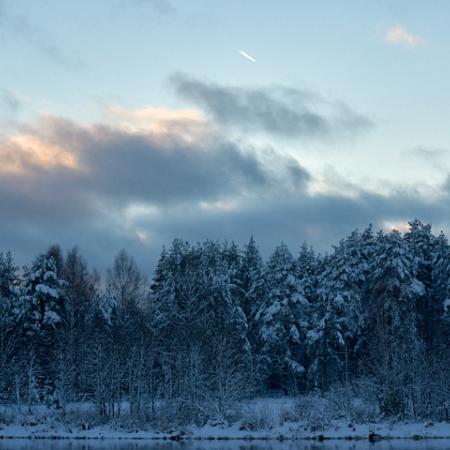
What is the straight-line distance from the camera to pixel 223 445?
46.2 m

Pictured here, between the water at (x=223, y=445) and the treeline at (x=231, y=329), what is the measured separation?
7466mm

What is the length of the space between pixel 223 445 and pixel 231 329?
82.8 ft

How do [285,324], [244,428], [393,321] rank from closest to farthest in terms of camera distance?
[244,428] < [393,321] < [285,324]

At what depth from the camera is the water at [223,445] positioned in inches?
1677

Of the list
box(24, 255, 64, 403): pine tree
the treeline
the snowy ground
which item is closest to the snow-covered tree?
the treeline

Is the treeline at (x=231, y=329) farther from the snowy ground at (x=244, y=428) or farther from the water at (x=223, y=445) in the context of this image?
the water at (x=223, y=445)

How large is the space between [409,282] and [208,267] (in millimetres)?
22234

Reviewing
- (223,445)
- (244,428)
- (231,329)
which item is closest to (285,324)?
(231,329)

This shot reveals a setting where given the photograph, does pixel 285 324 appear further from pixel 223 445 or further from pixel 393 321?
pixel 223 445

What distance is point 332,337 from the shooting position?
233 ft

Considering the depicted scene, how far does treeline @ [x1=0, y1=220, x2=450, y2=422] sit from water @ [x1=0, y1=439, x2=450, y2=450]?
24.5 feet

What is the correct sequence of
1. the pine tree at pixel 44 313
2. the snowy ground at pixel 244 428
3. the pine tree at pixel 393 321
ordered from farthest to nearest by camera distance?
the pine tree at pixel 44 313 → the pine tree at pixel 393 321 → the snowy ground at pixel 244 428

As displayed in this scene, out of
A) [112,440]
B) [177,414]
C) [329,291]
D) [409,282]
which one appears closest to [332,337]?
[329,291]

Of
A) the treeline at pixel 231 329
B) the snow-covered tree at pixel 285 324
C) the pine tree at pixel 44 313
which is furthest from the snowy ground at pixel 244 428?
the snow-covered tree at pixel 285 324
